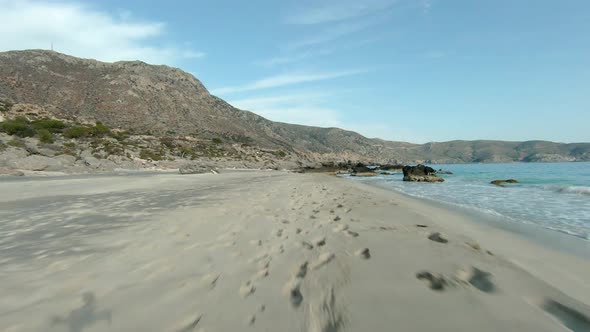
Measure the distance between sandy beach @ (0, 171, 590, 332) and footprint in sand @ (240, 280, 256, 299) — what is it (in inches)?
0.8

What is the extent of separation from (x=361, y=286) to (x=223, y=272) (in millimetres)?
1524

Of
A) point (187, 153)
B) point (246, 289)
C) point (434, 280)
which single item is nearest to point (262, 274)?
point (246, 289)

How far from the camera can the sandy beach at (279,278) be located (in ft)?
6.95

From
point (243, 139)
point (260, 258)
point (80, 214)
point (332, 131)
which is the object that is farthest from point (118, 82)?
point (332, 131)

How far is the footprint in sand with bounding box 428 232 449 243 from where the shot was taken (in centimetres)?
435

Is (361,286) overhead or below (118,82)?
below

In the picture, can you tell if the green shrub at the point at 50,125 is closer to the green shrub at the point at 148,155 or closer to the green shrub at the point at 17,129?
the green shrub at the point at 17,129

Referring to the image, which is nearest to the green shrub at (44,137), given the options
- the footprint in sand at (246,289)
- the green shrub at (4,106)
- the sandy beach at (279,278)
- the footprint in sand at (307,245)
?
the green shrub at (4,106)

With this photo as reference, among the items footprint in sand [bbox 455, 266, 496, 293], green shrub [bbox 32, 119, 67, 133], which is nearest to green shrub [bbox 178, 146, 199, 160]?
green shrub [bbox 32, 119, 67, 133]

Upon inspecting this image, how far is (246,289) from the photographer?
106 inches

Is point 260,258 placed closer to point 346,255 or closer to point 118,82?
point 346,255

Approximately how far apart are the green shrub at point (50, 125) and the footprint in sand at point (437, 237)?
4976cm

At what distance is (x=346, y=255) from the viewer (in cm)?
369

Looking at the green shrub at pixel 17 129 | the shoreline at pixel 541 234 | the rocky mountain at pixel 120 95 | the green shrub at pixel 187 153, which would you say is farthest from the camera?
the rocky mountain at pixel 120 95
